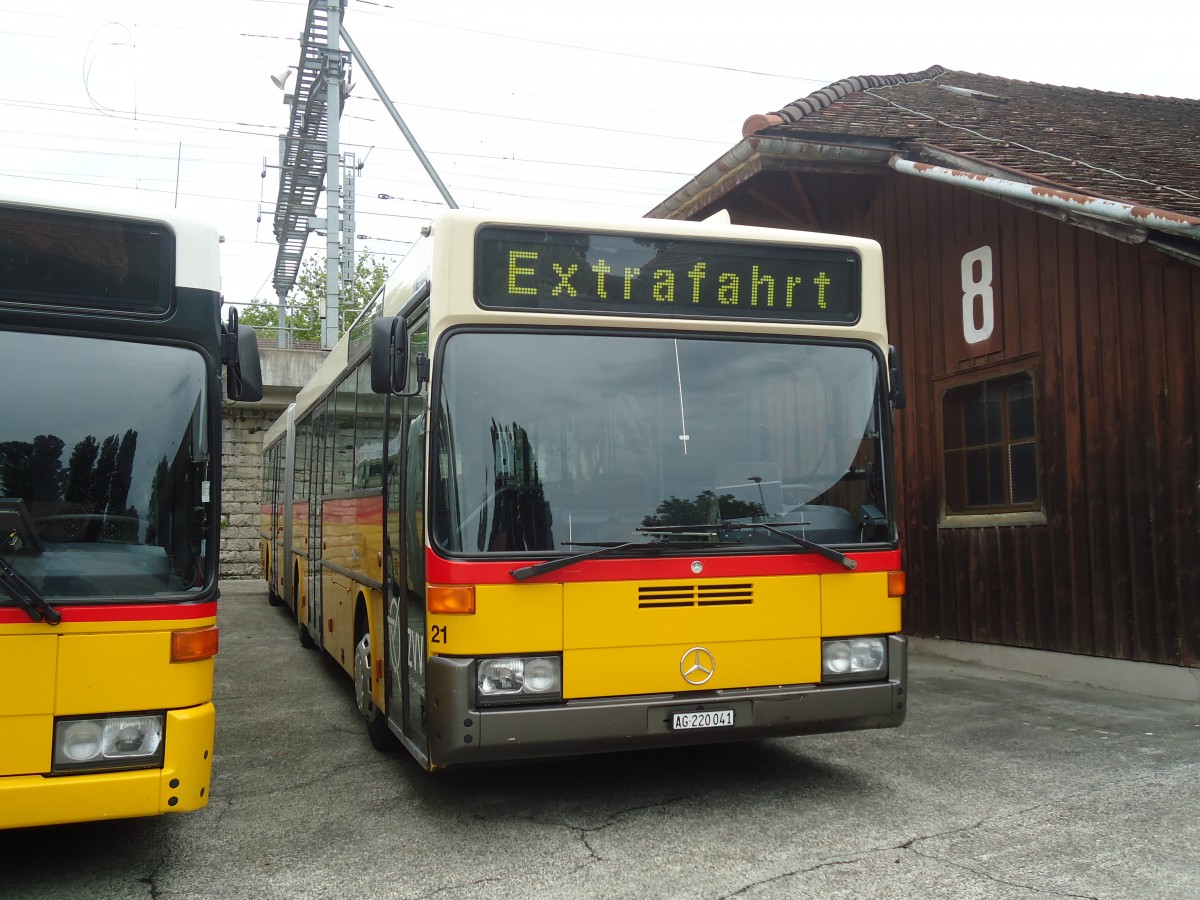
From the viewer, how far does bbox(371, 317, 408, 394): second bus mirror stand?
5320 millimetres

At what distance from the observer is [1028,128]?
12180mm

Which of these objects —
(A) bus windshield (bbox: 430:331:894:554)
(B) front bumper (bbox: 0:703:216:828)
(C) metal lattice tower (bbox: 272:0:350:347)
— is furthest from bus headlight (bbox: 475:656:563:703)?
(C) metal lattice tower (bbox: 272:0:350:347)

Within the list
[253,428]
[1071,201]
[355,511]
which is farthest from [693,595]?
[253,428]

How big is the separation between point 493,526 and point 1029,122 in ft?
32.8

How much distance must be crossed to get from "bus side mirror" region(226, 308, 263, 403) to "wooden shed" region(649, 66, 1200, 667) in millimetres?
5950

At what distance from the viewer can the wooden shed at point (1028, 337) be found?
8648mm

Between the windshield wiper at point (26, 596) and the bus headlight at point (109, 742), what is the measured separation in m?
0.41

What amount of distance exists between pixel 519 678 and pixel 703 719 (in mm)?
919

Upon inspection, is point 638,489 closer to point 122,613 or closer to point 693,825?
point 693,825

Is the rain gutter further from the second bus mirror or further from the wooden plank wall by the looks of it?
the second bus mirror

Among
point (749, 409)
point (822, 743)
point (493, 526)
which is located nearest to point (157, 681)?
point (493, 526)

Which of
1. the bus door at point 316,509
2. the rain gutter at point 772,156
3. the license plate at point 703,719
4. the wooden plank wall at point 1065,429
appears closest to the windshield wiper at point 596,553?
the license plate at point 703,719

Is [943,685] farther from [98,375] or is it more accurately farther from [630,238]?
[98,375]

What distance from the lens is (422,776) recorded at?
6449 mm
